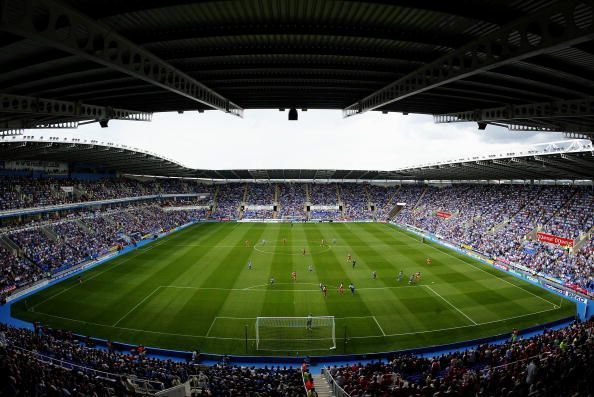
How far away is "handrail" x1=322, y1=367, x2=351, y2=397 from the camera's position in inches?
488

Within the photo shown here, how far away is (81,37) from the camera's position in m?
10.1

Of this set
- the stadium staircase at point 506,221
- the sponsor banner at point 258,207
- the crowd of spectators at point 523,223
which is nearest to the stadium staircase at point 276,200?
the sponsor banner at point 258,207

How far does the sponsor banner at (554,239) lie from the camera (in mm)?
33938

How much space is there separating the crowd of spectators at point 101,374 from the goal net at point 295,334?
412 centimetres

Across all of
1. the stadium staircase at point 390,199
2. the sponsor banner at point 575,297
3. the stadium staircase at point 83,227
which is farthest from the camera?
the stadium staircase at point 390,199

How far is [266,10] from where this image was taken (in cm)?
941

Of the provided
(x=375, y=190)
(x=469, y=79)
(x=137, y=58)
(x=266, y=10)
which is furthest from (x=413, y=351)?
(x=375, y=190)

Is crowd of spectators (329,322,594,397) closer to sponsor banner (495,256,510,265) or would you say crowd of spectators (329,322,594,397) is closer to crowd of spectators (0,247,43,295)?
sponsor banner (495,256,510,265)

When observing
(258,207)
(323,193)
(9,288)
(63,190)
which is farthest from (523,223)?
(63,190)

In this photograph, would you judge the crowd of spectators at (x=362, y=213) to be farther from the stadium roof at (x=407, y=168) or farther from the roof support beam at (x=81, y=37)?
the roof support beam at (x=81, y=37)

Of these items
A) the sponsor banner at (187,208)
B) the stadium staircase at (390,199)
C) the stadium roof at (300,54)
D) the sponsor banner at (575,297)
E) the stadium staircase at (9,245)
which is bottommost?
the sponsor banner at (575,297)

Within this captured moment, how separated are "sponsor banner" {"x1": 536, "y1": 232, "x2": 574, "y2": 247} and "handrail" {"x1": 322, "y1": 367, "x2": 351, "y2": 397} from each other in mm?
31916

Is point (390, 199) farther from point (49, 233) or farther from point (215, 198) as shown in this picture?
point (49, 233)

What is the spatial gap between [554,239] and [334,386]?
34082 millimetres
